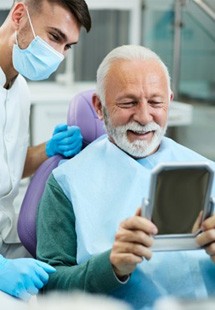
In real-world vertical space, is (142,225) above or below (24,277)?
above

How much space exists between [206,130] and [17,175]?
2.70m

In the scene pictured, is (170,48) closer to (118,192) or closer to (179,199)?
(118,192)

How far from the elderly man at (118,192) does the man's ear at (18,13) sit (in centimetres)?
46

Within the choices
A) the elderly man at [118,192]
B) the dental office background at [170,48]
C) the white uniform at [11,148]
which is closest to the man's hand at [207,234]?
the elderly man at [118,192]

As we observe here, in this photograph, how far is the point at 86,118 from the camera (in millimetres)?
1862

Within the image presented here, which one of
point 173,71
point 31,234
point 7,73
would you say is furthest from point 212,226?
point 173,71

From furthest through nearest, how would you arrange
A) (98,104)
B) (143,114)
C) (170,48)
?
(170,48) < (98,104) < (143,114)

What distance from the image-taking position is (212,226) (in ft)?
3.51

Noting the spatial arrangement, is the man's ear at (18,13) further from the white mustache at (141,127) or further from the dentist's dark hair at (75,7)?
the white mustache at (141,127)

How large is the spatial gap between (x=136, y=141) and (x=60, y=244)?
0.36 metres

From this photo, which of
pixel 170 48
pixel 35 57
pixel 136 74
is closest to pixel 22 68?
pixel 35 57

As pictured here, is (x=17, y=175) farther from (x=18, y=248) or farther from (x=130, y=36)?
(x=130, y=36)

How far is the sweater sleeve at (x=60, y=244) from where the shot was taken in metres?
1.29

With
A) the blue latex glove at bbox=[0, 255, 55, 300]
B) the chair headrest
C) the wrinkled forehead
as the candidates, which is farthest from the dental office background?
Answer: the blue latex glove at bbox=[0, 255, 55, 300]
